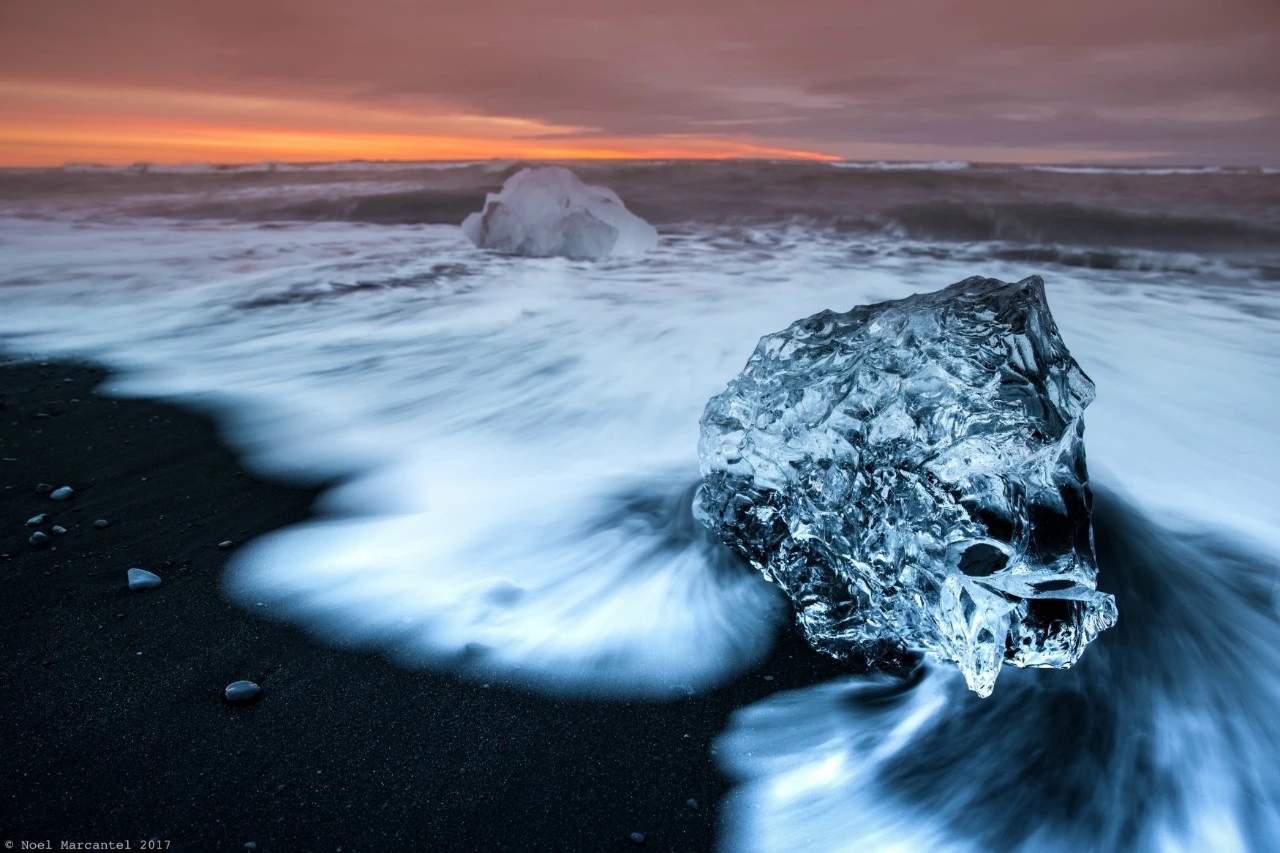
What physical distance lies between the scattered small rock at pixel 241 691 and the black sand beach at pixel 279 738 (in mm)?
34

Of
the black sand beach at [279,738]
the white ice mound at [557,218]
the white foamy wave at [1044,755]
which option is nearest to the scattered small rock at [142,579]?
the black sand beach at [279,738]

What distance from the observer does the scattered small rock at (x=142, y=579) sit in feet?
7.93

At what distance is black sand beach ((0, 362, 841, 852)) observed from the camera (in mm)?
1613

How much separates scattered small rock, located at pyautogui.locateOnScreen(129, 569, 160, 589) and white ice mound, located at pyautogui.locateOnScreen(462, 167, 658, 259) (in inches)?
346

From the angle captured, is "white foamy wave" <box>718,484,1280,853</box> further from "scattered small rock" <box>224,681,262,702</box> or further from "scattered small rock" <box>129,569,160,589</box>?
"scattered small rock" <box>129,569,160,589</box>

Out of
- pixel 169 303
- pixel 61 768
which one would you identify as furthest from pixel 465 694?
pixel 169 303

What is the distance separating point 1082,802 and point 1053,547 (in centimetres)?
61

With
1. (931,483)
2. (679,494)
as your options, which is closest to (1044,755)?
(931,483)

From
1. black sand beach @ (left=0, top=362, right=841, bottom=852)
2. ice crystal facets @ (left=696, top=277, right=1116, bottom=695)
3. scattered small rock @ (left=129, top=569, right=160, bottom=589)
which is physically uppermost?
ice crystal facets @ (left=696, top=277, right=1116, bottom=695)

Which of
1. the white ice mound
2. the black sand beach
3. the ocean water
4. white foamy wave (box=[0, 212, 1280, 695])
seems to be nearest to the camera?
the black sand beach

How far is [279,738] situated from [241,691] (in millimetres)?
217

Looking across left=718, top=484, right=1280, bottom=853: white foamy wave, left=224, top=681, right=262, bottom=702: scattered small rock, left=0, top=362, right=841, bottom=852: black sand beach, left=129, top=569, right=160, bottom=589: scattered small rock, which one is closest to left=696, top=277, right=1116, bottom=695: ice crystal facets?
left=718, top=484, right=1280, bottom=853: white foamy wave

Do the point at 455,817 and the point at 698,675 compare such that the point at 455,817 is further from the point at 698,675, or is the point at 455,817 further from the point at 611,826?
the point at 698,675

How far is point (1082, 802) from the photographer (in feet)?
5.68
